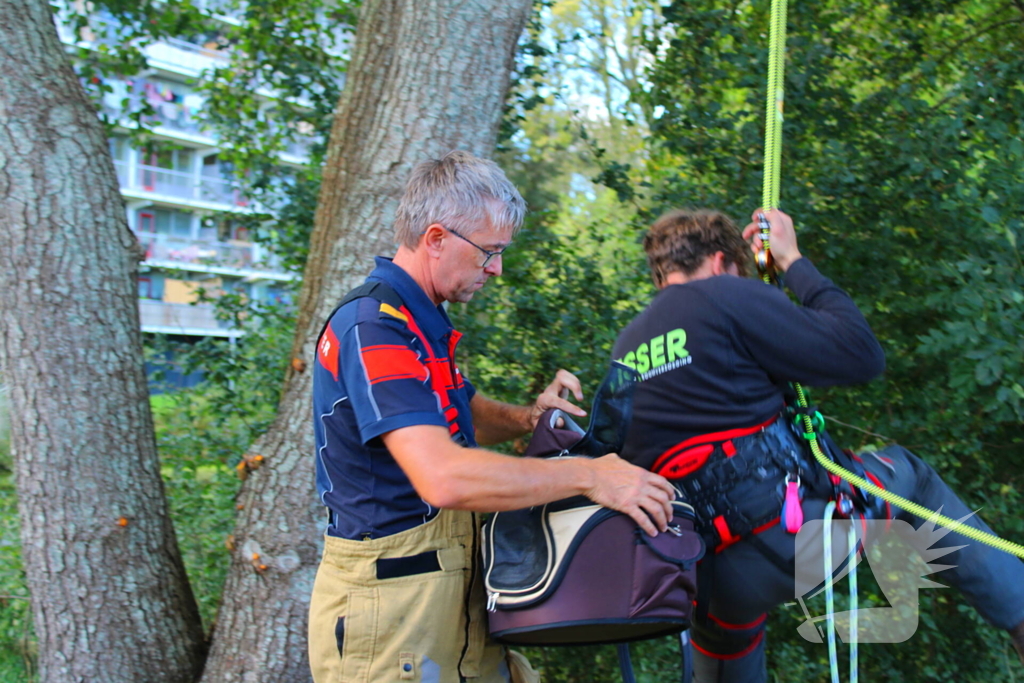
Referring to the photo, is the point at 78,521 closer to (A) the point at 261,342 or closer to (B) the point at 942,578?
(A) the point at 261,342

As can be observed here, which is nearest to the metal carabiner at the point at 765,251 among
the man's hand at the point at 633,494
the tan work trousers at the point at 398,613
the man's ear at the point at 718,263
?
the man's ear at the point at 718,263

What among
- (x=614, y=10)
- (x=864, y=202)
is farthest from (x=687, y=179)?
(x=614, y=10)

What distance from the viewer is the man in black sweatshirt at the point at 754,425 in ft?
7.47

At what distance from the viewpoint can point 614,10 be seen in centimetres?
1000

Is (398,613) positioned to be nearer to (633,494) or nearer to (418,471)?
(418,471)

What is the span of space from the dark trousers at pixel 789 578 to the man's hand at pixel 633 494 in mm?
532

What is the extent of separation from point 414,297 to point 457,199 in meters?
0.26

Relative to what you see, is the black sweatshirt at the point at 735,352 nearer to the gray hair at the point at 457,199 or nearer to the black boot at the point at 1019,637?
the gray hair at the point at 457,199

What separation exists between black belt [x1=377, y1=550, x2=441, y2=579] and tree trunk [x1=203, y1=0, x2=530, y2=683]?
978mm

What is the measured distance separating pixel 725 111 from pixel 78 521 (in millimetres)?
3798

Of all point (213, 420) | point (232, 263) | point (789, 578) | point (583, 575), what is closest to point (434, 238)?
point (583, 575)

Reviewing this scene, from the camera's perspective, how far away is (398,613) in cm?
199

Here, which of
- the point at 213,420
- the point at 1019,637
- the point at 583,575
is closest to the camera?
the point at 583,575

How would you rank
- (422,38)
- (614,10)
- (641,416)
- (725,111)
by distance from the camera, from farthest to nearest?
(614,10) < (725,111) < (422,38) < (641,416)
